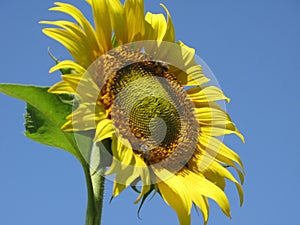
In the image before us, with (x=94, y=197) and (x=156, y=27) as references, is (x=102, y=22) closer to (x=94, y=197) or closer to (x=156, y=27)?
(x=156, y=27)

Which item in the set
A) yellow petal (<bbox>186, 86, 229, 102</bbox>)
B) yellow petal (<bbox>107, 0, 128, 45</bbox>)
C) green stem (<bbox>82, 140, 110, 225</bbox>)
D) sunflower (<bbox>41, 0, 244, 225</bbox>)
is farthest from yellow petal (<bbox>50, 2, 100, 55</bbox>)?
yellow petal (<bbox>186, 86, 229, 102</bbox>)

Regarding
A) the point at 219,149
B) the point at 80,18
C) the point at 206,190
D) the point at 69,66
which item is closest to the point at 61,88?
the point at 69,66

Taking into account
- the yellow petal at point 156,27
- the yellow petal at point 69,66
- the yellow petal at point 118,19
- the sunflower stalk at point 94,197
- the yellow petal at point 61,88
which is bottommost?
the sunflower stalk at point 94,197

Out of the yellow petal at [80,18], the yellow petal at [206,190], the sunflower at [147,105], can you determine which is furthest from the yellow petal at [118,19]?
the yellow petal at [206,190]

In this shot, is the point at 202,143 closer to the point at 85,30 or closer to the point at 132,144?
the point at 132,144

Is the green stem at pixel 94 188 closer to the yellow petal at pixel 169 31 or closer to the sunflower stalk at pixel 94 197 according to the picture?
the sunflower stalk at pixel 94 197

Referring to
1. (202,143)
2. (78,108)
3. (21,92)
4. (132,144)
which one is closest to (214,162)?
(202,143)
